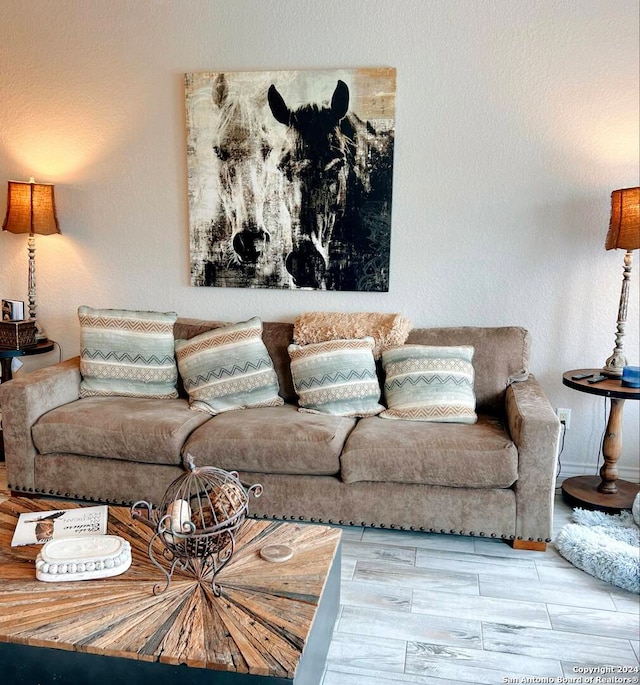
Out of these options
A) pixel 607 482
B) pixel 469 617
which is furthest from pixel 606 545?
pixel 469 617

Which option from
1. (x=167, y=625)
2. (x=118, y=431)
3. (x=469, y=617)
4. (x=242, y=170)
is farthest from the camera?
(x=242, y=170)

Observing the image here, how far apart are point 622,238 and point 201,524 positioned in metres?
2.22

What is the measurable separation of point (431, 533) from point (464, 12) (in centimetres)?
245

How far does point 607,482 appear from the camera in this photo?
9.88 feet

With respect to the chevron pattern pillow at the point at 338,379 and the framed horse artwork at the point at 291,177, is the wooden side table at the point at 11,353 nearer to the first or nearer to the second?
the framed horse artwork at the point at 291,177

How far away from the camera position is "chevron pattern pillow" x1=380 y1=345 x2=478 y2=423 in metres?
2.86

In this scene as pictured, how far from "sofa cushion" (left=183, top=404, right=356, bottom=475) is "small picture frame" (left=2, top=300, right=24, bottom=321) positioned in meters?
1.45

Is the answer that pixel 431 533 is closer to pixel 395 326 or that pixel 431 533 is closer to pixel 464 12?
pixel 395 326

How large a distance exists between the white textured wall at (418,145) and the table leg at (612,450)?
1.04ft

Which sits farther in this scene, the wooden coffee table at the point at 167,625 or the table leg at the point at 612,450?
the table leg at the point at 612,450

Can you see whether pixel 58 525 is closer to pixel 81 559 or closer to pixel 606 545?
pixel 81 559

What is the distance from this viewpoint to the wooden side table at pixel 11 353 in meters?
3.39

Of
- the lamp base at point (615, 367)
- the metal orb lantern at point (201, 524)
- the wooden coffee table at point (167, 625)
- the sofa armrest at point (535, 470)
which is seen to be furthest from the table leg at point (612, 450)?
the metal orb lantern at point (201, 524)

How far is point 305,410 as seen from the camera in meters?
3.04
